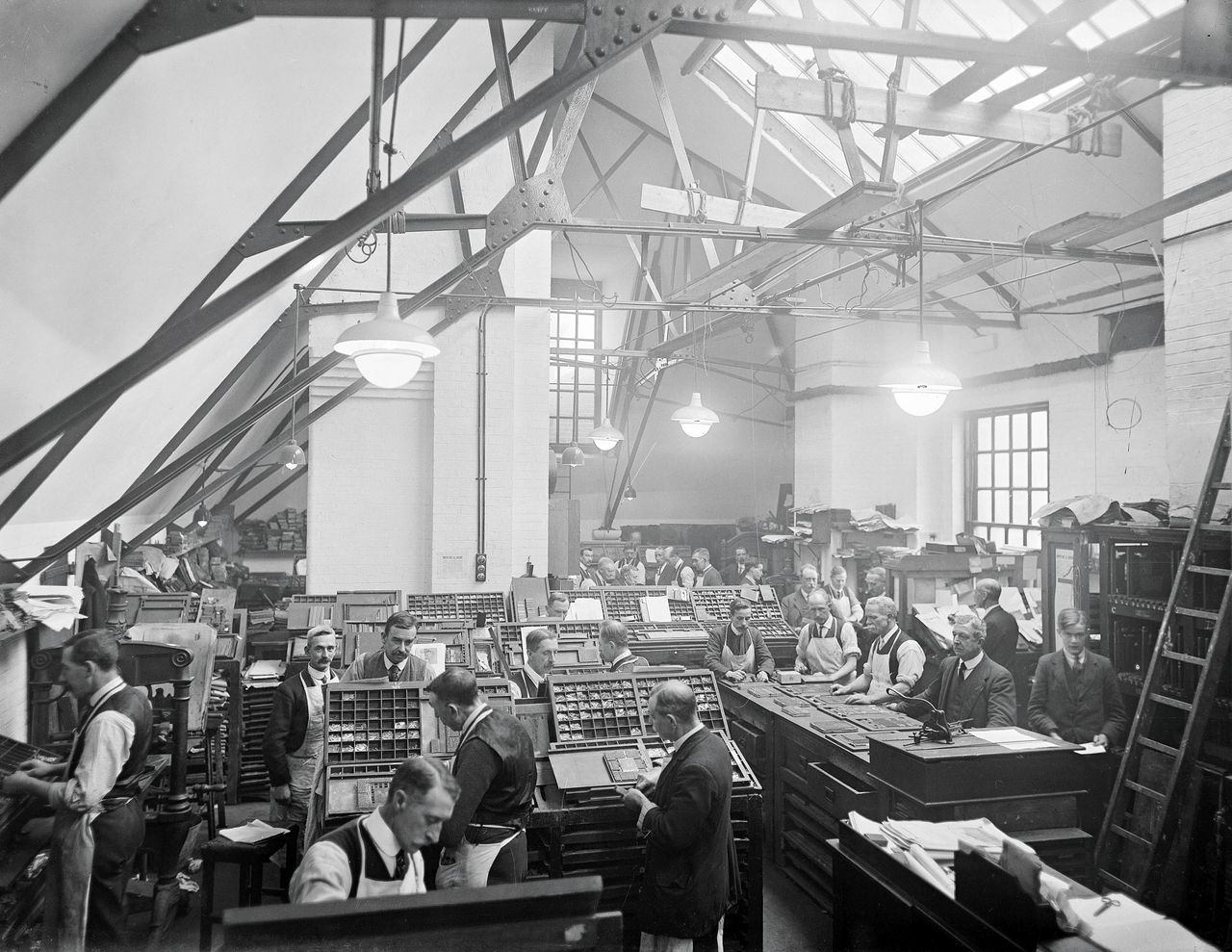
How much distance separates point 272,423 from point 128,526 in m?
4.69

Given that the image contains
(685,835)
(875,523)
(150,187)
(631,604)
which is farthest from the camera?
(875,523)

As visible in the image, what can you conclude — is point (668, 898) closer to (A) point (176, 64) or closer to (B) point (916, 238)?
(A) point (176, 64)

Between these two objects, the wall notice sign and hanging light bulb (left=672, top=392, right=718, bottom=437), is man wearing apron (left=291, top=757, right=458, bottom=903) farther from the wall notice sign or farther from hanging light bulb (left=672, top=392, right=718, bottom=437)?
the wall notice sign

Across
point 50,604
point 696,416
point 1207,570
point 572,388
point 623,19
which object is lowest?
point 50,604

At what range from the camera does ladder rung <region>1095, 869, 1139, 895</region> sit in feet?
16.4

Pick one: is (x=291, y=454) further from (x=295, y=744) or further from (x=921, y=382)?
(x=921, y=382)

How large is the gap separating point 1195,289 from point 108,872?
8.19m

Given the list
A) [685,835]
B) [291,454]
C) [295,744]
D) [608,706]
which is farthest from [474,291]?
[685,835]

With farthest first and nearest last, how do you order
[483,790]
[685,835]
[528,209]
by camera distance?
[528,209], [483,790], [685,835]

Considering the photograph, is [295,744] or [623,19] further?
[295,744]

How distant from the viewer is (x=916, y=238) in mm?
7109

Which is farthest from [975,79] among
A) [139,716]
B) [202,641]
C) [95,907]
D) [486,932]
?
[202,641]

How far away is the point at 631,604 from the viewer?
31.2 ft

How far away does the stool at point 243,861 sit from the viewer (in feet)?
15.1
